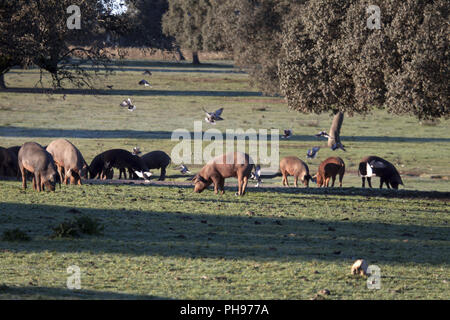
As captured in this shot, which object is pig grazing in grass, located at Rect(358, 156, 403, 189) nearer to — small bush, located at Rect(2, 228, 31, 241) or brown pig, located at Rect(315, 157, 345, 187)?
brown pig, located at Rect(315, 157, 345, 187)

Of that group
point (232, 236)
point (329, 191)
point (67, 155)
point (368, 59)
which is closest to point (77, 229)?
point (232, 236)

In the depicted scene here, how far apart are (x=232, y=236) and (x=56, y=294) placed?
16.8ft

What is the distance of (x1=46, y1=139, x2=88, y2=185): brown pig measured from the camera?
20.3m

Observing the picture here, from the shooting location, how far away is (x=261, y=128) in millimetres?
44562

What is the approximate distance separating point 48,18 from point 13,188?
4.37 m

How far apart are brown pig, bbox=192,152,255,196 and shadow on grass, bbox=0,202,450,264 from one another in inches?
80.6

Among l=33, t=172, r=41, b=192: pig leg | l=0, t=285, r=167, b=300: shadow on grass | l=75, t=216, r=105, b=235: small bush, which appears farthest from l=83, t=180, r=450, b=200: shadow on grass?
l=0, t=285, r=167, b=300: shadow on grass

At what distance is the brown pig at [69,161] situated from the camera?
66.7ft

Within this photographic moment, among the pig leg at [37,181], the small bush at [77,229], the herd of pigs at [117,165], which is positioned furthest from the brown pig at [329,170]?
the small bush at [77,229]

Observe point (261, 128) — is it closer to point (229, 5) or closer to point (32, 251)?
point (229, 5)

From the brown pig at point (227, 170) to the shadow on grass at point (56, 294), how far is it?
988 cm

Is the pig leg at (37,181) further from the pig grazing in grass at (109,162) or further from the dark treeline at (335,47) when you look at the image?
the pig grazing in grass at (109,162)
